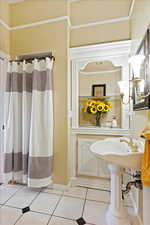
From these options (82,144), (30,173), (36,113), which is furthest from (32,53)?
(30,173)

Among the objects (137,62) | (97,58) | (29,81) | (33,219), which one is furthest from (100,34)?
(33,219)

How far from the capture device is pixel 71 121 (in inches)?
81.4

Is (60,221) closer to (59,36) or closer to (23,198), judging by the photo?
(23,198)

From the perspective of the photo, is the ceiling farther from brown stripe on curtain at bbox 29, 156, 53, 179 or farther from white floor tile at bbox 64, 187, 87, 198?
white floor tile at bbox 64, 187, 87, 198

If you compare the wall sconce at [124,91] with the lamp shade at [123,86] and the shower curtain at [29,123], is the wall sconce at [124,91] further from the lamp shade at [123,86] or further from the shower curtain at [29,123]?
the shower curtain at [29,123]

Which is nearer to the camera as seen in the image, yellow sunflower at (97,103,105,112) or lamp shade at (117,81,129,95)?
lamp shade at (117,81,129,95)

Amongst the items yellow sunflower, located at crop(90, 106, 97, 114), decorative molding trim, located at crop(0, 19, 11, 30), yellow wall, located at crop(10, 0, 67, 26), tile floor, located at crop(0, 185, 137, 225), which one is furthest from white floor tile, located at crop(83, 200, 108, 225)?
decorative molding trim, located at crop(0, 19, 11, 30)

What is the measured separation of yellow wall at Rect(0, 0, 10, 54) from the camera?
1.95 metres

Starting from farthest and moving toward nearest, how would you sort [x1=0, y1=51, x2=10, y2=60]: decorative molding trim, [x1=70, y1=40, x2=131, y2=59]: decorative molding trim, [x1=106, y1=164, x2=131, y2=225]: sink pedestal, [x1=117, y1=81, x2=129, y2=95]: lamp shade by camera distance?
[x1=0, y1=51, x2=10, y2=60]: decorative molding trim < [x1=70, y1=40, x2=131, y2=59]: decorative molding trim < [x1=117, y1=81, x2=129, y2=95]: lamp shade < [x1=106, y1=164, x2=131, y2=225]: sink pedestal

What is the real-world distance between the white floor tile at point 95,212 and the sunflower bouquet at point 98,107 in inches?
43.9

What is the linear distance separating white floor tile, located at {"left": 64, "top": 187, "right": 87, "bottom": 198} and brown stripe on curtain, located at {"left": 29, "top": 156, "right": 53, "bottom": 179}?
42 cm

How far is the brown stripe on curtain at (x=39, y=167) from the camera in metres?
1.77

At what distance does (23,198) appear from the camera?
1713mm

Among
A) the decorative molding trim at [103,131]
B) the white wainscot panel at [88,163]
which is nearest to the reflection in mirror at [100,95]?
the decorative molding trim at [103,131]
